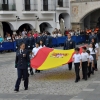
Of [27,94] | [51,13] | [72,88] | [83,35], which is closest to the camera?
[27,94]

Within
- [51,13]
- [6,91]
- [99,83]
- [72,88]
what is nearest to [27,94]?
[6,91]

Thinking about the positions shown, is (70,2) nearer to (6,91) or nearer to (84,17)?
(84,17)

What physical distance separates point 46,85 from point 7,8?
22.0m

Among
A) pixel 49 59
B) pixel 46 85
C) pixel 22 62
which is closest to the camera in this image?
pixel 22 62

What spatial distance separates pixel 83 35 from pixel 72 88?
2280 centimetres

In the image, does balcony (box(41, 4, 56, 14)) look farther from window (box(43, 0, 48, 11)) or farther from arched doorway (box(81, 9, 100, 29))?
arched doorway (box(81, 9, 100, 29))

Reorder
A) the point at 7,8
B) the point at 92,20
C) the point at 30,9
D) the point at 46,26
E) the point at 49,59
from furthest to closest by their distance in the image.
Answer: the point at 92,20, the point at 46,26, the point at 30,9, the point at 7,8, the point at 49,59

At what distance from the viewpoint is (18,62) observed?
12805 mm

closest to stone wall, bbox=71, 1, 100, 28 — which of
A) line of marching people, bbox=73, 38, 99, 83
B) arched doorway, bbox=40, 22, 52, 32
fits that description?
arched doorway, bbox=40, 22, 52, 32

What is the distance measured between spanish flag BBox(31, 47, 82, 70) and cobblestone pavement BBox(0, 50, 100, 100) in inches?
21.9

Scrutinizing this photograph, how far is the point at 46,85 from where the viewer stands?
14.0m

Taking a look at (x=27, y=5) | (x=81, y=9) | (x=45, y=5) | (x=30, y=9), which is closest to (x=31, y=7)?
(x=30, y=9)

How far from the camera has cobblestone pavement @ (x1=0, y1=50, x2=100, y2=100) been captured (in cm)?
Result: 1213

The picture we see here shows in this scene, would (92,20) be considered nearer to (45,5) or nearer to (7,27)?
(45,5)
